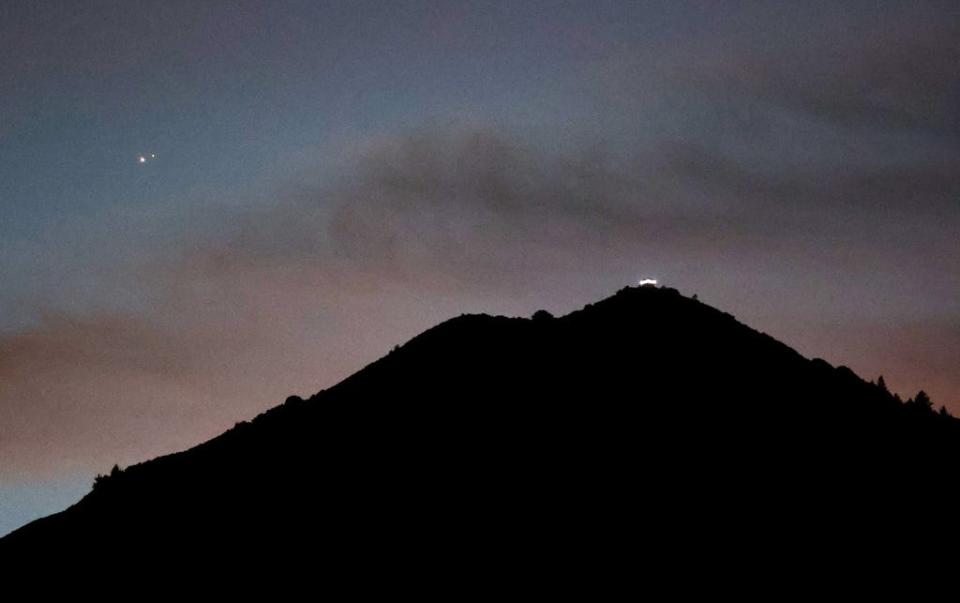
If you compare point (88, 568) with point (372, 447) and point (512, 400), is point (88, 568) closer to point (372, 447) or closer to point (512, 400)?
point (372, 447)

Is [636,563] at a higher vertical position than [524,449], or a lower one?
lower

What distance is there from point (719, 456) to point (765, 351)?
13.2 meters

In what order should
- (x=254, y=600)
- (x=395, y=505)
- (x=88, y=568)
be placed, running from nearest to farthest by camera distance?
1. (x=254, y=600)
2. (x=395, y=505)
3. (x=88, y=568)

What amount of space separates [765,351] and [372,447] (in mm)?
24522

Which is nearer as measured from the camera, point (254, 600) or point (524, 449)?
point (254, 600)

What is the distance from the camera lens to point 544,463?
A: 46.0 meters

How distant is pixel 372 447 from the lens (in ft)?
171

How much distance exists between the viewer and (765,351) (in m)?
56.7

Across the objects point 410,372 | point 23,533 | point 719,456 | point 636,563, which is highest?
point 410,372

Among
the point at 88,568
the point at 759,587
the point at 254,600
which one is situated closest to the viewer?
the point at 759,587

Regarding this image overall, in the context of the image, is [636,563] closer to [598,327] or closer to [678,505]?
A: [678,505]

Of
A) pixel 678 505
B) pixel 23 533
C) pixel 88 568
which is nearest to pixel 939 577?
pixel 678 505

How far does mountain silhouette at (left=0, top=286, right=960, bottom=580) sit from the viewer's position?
4088 cm

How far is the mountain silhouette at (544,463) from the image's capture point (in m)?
40.9
